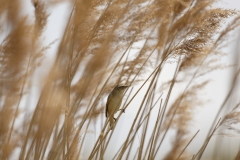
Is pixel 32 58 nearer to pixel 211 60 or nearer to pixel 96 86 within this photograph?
pixel 96 86

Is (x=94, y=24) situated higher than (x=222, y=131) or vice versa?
(x=94, y=24)

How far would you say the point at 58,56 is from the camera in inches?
86.7

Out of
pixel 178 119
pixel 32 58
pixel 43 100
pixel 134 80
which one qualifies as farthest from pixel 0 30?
pixel 178 119

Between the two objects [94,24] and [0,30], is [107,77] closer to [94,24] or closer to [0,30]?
[94,24]

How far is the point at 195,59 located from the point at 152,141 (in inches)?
24.5

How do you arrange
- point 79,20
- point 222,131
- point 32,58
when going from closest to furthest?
point 79,20 < point 32,58 < point 222,131

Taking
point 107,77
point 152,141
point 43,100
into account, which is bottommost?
point 152,141

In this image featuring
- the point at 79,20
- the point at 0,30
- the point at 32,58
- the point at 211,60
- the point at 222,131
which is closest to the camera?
the point at 79,20

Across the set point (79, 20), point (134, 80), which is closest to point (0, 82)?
point (79, 20)

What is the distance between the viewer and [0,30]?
2.30 m

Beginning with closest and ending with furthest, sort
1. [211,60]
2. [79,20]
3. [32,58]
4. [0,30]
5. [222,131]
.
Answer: [79,20], [0,30], [32,58], [222,131], [211,60]

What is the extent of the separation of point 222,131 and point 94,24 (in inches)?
41.8

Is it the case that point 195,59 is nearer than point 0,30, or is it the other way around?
point 0,30

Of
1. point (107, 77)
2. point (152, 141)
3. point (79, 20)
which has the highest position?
point (79, 20)
